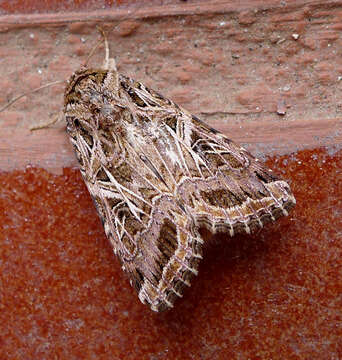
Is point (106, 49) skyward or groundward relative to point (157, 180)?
skyward

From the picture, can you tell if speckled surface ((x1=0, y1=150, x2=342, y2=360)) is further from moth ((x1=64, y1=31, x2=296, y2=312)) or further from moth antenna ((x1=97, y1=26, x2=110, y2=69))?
moth antenna ((x1=97, y1=26, x2=110, y2=69))

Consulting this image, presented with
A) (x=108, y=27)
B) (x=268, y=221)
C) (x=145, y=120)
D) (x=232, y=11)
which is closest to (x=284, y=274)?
(x=268, y=221)

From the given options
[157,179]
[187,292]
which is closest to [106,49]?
[157,179]

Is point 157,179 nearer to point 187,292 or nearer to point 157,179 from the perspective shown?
point 157,179

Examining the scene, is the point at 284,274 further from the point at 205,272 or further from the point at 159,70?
the point at 159,70

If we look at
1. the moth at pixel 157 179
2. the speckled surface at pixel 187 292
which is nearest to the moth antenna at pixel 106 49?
the moth at pixel 157 179

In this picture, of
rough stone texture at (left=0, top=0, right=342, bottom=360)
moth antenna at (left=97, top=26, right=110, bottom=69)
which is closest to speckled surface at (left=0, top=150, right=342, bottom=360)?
rough stone texture at (left=0, top=0, right=342, bottom=360)

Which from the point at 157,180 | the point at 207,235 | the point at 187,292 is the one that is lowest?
the point at 187,292
